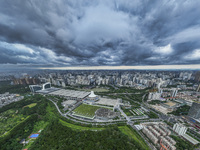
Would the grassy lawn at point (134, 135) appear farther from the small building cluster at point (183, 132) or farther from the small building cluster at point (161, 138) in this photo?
the small building cluster at point (183, 132)

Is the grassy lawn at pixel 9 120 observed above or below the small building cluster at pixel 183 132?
below

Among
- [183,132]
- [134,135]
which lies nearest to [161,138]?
[134,135]

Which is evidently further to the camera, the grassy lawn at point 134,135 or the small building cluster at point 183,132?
the small building cluster at point 183,132

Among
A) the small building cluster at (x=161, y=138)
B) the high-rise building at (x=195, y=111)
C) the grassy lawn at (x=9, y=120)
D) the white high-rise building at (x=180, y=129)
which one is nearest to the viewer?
the small building cluster at (x=161, y=138)

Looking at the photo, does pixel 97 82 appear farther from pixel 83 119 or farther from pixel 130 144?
pixel 130 144

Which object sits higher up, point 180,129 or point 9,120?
point 180,129

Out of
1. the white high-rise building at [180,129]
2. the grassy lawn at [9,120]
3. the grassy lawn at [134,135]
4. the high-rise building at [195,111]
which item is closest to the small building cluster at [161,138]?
the grassy lawn at [134,135]

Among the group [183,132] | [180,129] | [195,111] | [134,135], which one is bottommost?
[134,135]

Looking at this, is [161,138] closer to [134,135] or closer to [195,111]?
Result: [134,135]

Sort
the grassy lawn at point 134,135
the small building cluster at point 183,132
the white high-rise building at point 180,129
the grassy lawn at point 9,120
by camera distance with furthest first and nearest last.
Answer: the grassy lawn at point 9,120 < the white high-rise building at point 180,129 < the small building cluster at point 183,132 < the grassy lawn at point 134,135

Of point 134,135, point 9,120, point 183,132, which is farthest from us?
point 9,120

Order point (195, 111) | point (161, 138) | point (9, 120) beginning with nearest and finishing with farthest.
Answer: point (161, 138) < point (9, 120) < point (195, 111)

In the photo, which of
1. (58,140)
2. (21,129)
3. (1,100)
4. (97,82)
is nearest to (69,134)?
(58,140)
